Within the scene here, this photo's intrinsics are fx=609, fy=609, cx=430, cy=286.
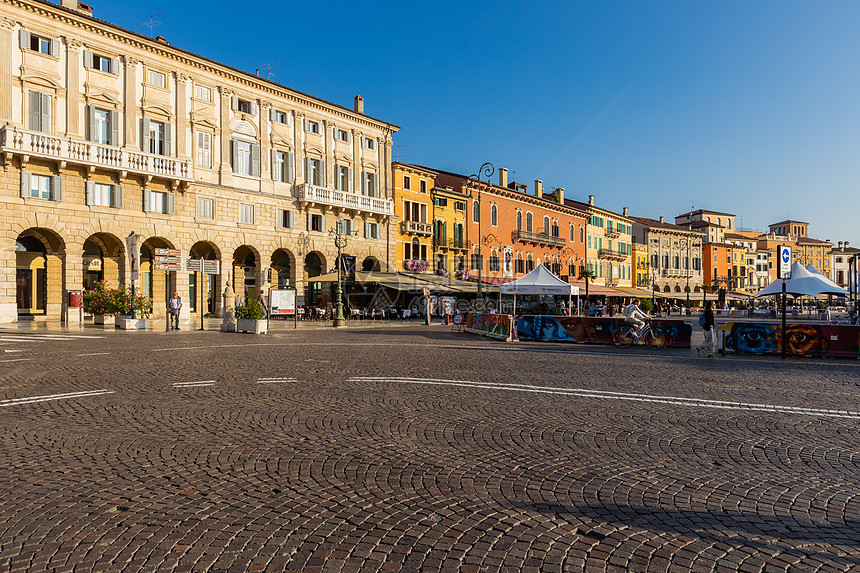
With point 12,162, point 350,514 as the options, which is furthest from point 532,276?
point 12,162

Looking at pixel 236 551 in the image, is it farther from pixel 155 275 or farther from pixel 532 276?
pixel 155 275

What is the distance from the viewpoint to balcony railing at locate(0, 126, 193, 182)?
85.8ft

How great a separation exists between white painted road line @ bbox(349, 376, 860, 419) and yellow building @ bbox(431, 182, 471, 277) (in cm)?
3679

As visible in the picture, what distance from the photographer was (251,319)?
23516mm

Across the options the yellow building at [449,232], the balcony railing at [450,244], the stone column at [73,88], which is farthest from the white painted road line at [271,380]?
the balcony railing at [450,244]

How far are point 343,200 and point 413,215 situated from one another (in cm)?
711

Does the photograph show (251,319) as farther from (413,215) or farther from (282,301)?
(413,215)

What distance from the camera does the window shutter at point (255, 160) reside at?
36.1 metres

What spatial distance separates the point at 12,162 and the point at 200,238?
9.23 m

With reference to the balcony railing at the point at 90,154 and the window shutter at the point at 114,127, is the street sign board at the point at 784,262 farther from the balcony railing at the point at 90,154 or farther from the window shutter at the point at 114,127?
the window shutter at the point at 114,127

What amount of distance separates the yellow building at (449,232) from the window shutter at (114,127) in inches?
904

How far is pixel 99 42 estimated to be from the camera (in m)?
29.3

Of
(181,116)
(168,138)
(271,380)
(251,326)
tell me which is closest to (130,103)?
(168,138)

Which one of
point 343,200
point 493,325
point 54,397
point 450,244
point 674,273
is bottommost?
point 54,397
